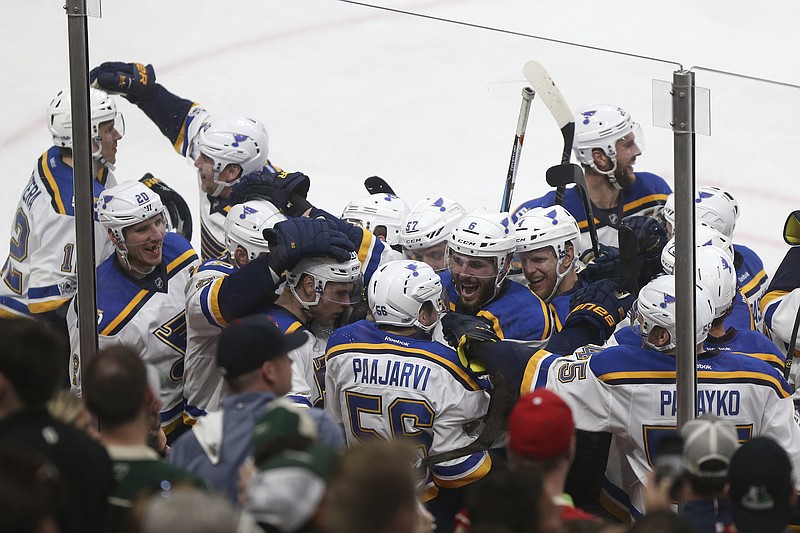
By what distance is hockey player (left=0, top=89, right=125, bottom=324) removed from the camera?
402cm

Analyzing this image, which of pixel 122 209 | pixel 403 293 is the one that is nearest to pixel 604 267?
pixel 403 293

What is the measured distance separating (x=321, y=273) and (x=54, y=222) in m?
0.84

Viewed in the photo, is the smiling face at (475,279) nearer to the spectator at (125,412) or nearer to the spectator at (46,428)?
the spectator at (125,412)

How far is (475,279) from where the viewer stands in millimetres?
4238

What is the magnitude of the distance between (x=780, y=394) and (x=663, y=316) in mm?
406

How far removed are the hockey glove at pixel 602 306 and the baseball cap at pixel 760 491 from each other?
1489mm

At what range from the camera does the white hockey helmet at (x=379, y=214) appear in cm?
505

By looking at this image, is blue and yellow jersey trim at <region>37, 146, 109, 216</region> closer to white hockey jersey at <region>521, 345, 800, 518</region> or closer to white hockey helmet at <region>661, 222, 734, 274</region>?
white hockey jersey at <region>521, 345, 800, 518</region>

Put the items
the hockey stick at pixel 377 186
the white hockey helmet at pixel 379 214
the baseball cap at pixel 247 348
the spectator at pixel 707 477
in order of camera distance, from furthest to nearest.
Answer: the hockey stick at pixel 377 186 < the white hockey helmet at pixel 379 214 < the baseball cap at pixel 247 348 < the spectator at pixel 707 477

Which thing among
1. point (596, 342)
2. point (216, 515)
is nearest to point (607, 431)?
point (596, 342)

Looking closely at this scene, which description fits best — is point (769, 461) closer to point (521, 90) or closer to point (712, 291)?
point (712, 291)

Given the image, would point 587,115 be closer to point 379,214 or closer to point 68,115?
point 379,214

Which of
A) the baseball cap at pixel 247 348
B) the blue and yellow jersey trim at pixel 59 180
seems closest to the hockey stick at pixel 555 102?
the blue and yellow jersey trim at pixel 59 180

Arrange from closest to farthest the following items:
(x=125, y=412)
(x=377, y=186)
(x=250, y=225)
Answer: (x=125, y=412) < (x=250, y=225) < (x=377, y=186)
